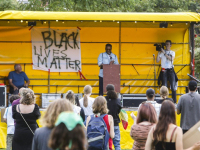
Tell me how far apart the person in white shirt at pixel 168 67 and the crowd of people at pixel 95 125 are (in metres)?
4.59

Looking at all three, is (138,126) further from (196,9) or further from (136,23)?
(196,9)

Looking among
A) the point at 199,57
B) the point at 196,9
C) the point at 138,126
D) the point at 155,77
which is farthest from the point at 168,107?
the point at 196,9

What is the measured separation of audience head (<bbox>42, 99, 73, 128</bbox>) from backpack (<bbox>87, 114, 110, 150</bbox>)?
6.46 feet

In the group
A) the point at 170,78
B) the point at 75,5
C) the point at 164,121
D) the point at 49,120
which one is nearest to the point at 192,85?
the point at 164,121

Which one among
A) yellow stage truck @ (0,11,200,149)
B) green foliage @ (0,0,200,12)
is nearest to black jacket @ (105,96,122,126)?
yellow stage truck @ (0,11,200,149)

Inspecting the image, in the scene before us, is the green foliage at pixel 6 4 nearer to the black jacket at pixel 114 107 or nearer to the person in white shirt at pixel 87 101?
the person in white shirt at pixel 87 101

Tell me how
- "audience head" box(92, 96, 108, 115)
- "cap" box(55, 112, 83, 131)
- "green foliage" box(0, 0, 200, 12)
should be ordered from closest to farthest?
"cap" box(55, 112, 83, 131), "audience head" box(92, 96, 108, 115), "green foliage" box(0, 0, 200, 12)

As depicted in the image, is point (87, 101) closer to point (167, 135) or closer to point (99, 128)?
point (99, 128)

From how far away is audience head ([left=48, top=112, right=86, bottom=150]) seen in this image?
3121 millimetres

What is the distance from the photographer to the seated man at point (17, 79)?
13.1 metres

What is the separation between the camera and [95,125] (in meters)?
6.34

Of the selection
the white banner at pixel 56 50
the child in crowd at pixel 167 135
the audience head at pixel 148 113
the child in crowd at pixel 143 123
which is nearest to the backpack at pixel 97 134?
the child in crowd at pixel 143 123

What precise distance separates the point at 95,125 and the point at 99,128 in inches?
3.1

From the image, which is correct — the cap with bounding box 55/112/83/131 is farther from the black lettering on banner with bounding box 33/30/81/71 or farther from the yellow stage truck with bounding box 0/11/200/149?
the black lettering on banner with bounding box 33/30/81/71
